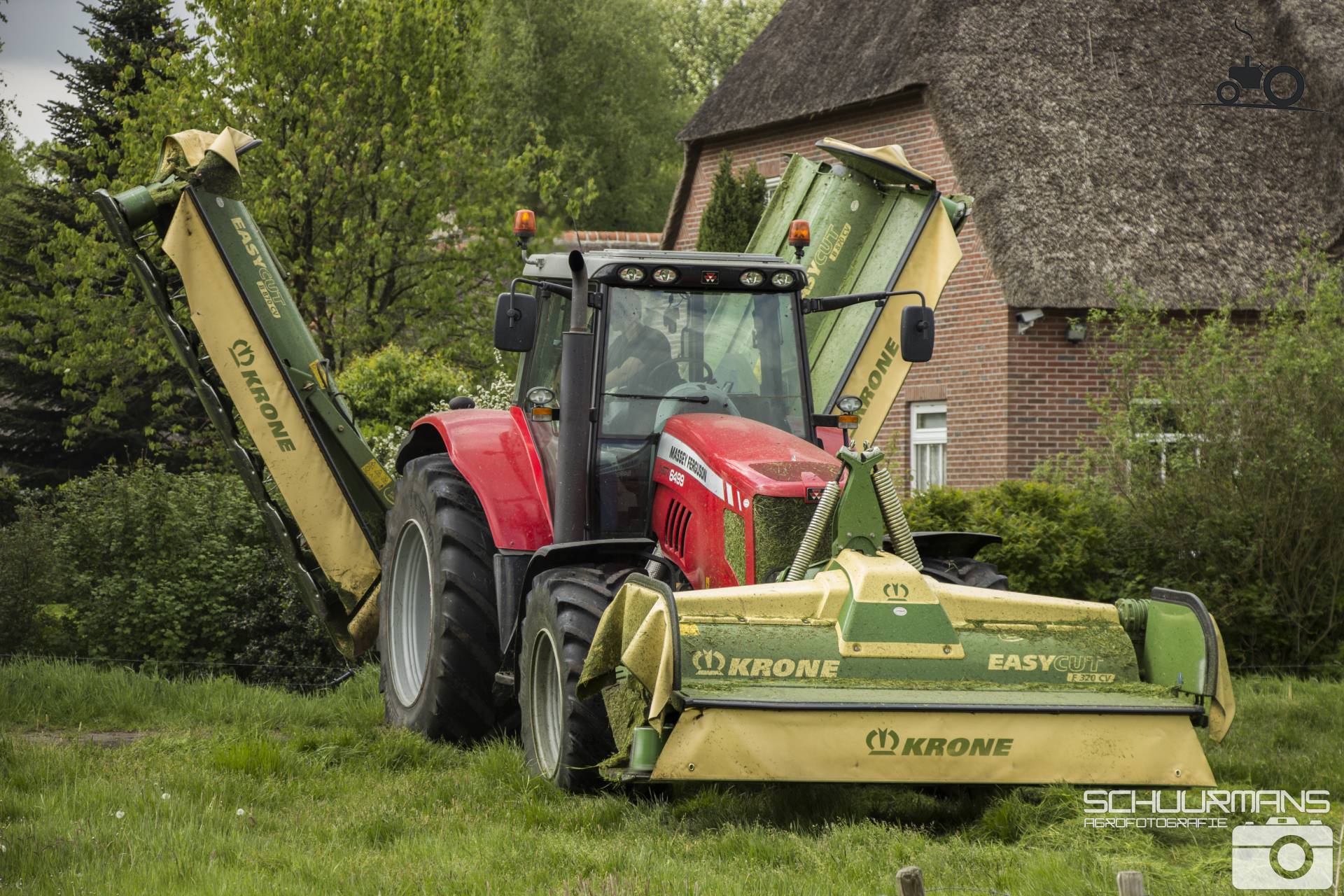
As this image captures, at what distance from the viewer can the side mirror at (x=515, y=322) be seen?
7.56 m

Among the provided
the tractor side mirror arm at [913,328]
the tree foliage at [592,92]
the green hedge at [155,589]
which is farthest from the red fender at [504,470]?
the tree foliage at [592,92]

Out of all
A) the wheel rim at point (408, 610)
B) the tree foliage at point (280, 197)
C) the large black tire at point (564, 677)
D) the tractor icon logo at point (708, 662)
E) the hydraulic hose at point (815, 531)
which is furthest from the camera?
the tree foliage at point (280, 197)

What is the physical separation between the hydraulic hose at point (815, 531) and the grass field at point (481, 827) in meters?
0.95

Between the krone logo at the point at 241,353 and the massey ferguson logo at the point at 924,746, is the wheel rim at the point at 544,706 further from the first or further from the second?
the krone logo at the point at 241,353

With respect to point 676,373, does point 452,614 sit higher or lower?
lower

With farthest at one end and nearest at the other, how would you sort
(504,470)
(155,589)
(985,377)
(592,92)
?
(592,92)
(985,377)
(155,589)
(504,470)

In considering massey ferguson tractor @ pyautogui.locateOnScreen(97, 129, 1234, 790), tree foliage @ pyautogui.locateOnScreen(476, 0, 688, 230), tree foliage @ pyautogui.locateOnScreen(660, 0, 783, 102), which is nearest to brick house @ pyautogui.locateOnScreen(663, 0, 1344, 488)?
massey ferguson tractor @ pyautogui.locateOnScreen(97, 129, 1234, 790)

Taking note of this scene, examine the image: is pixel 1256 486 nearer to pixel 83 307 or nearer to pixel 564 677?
pixel 564 677

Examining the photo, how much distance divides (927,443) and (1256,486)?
8.05m

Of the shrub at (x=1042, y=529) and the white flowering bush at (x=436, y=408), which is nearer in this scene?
the shrub at (x=1042, y=529)

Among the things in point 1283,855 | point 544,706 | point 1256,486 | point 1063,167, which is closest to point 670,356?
point 544,706

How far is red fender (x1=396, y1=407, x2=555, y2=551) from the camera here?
8.10 meters

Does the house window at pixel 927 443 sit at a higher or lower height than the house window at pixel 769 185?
lower

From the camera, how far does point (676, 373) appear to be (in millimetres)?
7793
